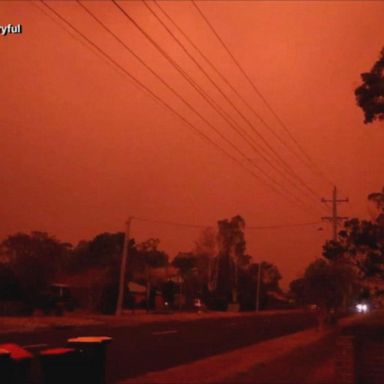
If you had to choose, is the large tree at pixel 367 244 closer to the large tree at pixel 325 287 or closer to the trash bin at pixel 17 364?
the trash bin at pixel 17 364

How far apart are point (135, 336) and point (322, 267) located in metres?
9.08

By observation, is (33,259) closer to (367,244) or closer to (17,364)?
(367,244)

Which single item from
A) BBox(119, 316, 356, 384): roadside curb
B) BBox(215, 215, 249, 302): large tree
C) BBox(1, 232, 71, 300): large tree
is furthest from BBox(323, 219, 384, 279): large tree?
BBox(215, 215, 249, 302): large tree

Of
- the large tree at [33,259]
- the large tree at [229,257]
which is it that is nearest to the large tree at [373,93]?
the large tree at [33,259]

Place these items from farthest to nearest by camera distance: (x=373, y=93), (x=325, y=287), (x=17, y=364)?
1. (x=325, y=287)
2. (x=373, y=93)
3. (x=17, y=364)

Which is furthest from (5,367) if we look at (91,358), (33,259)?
(33,259)

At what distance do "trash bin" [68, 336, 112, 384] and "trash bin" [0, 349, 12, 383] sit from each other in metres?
1.01

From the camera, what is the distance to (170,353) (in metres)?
21.4

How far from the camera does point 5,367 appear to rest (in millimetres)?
6828

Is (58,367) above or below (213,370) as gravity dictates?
above

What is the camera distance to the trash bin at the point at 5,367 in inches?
267

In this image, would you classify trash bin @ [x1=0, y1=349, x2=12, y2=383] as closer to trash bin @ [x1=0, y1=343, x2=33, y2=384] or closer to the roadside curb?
trash bin @ [x1=0, y1=343, x2=33, y2=384]

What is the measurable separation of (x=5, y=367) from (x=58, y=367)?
0.81 metres

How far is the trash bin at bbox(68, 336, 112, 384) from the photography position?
25.7ft
